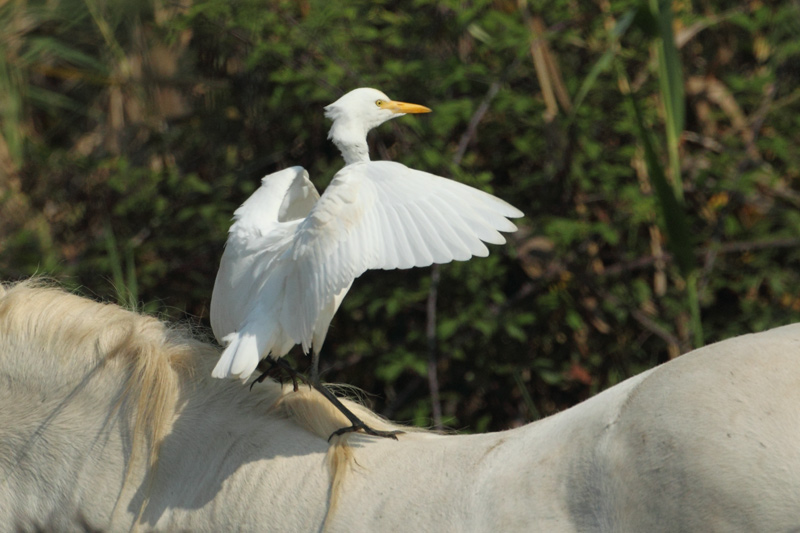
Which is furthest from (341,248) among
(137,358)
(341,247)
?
(137,358)

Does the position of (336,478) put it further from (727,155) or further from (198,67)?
(198,67)

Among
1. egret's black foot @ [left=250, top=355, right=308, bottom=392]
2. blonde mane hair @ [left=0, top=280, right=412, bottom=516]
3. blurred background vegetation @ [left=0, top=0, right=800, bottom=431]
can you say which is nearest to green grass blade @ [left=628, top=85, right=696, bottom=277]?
blonde mane hair @ [left=0, top=280, right=412, bottom=516]

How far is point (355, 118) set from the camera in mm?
2359

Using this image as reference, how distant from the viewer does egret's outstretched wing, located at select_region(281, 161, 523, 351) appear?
66.6 inches

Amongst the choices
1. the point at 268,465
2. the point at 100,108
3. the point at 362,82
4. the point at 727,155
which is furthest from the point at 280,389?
the point at 100,108

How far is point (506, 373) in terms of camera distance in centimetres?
362

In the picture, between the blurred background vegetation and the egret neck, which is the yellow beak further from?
the blurred background vegetation

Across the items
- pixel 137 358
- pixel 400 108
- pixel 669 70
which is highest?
pixel 669 70

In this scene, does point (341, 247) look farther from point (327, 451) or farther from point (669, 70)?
point (669, 70)

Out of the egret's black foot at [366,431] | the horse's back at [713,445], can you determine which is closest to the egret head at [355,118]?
the egret's black foot at [366,431]

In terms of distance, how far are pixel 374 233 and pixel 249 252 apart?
0.36 metres

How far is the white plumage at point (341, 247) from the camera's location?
1687 mm

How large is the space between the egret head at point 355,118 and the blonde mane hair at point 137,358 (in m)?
0.71

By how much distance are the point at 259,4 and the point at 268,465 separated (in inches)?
98.3
